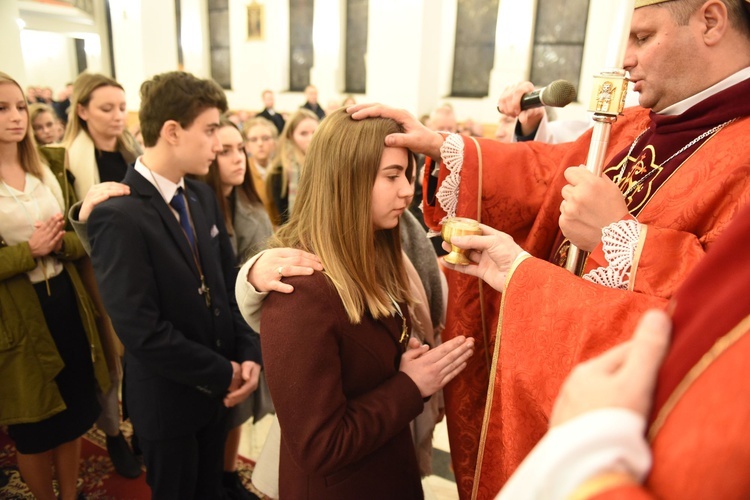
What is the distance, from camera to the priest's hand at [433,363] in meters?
1.51

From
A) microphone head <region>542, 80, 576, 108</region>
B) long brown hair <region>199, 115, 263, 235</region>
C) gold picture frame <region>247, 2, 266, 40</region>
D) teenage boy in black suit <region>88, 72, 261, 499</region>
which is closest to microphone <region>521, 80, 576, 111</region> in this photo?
microphone head <region>542, 80, 576, 108</region>

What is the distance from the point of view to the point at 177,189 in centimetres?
215

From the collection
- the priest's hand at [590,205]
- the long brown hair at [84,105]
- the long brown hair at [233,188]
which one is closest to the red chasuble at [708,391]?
the priest's hand at [590,205]

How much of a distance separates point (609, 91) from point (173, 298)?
5.27 feet

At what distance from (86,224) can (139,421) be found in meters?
0.76

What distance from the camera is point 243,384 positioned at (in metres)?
2.23

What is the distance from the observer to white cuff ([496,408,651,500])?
2.04ft

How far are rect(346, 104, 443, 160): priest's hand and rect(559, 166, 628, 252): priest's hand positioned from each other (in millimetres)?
463

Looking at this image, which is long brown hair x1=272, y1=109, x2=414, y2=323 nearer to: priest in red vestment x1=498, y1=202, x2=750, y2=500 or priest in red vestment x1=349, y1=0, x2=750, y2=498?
priest in red vestment x1=349, y1=0, x2=750, y2=498

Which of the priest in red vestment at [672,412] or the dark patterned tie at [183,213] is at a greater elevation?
the priest in red vestment at [672,412]

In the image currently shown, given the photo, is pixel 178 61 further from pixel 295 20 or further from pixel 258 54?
pixel 295 20

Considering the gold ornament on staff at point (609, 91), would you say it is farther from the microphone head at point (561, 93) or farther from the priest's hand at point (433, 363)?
the priest's hand at point (433, 363)

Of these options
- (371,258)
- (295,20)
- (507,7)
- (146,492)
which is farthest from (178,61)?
(371,258)

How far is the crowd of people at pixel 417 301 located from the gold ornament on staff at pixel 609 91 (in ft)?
0.33
